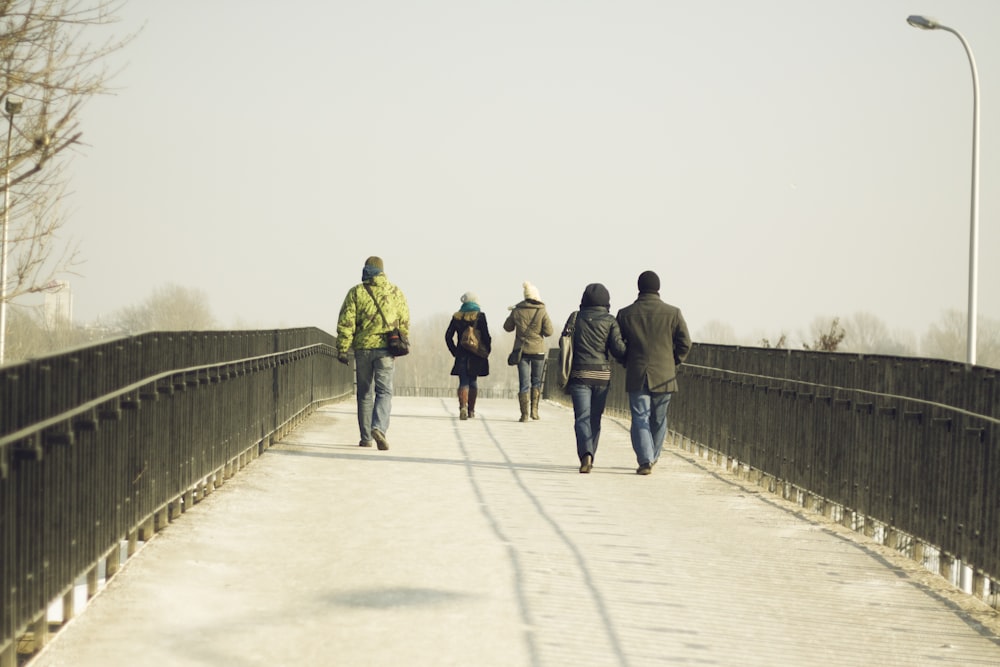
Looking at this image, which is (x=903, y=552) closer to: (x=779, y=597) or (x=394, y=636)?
(x=779, y=597)

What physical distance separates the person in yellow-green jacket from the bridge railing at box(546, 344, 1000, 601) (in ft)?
12.1

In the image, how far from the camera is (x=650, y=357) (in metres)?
14.3

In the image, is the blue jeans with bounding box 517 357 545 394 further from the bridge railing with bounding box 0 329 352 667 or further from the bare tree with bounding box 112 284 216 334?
the bare tree with bounding box 112 284 216 334

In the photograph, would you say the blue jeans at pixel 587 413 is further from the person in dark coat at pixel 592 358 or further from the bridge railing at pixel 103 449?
the bridge railing at pixel 103 449

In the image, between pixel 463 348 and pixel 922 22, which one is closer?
pixel 463 348

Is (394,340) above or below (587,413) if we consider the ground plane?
above

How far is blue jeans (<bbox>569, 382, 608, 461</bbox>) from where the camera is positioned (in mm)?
14352

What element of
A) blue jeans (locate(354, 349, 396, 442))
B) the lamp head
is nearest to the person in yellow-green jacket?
blue jeans (locate(354, 349, 396, 442))

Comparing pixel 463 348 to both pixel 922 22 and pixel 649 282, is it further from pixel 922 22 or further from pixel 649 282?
pixel 922 22

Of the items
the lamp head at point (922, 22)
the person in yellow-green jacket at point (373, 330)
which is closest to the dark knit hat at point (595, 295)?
the person in yellow-green jacket at point (373, 330)

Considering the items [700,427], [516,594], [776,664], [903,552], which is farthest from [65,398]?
[700,427]

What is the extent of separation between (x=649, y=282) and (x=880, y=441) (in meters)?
4.61

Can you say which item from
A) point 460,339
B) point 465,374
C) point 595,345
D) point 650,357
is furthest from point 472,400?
point 650,357

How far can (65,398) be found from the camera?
6.48 meters
